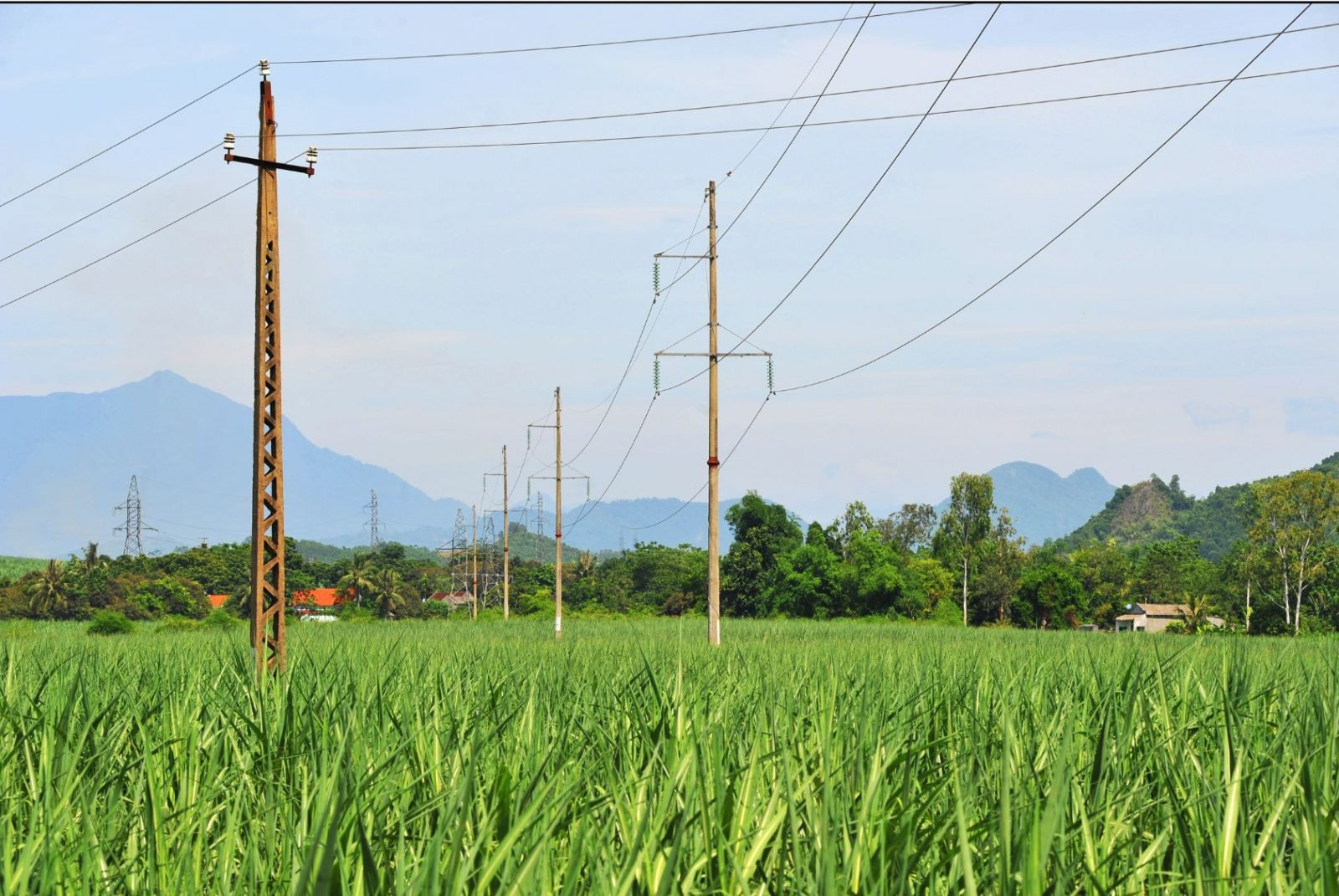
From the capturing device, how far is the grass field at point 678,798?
3.12 m

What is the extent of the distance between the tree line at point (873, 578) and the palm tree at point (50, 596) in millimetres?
80

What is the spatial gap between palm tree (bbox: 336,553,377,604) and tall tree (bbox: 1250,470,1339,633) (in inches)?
2527

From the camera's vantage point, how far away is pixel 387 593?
9725 cm

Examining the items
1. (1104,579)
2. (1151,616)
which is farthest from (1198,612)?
(1104,579)

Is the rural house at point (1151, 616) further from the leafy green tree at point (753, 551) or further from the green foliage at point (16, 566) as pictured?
the green foliage at point (16, 566)

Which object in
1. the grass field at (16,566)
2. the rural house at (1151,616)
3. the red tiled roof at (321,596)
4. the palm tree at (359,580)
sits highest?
the grass field at (16,566)

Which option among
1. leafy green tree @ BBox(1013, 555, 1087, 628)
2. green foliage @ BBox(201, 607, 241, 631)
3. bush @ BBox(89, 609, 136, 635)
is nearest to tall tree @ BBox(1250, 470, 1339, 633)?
leafy green tree @ BBox(1013, 555, 1087, 628)

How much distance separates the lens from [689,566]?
9200 cm

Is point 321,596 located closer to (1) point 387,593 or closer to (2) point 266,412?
(1) point 387,593

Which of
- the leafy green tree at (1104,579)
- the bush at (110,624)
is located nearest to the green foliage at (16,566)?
the bush at (110,624)

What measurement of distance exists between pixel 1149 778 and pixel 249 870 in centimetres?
397

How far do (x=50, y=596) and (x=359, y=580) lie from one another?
24.6 m

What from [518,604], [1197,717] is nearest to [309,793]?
[1197,717]


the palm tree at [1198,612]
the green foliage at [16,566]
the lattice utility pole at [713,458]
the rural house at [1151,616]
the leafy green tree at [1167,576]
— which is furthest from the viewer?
the green foliage at [16,566]
